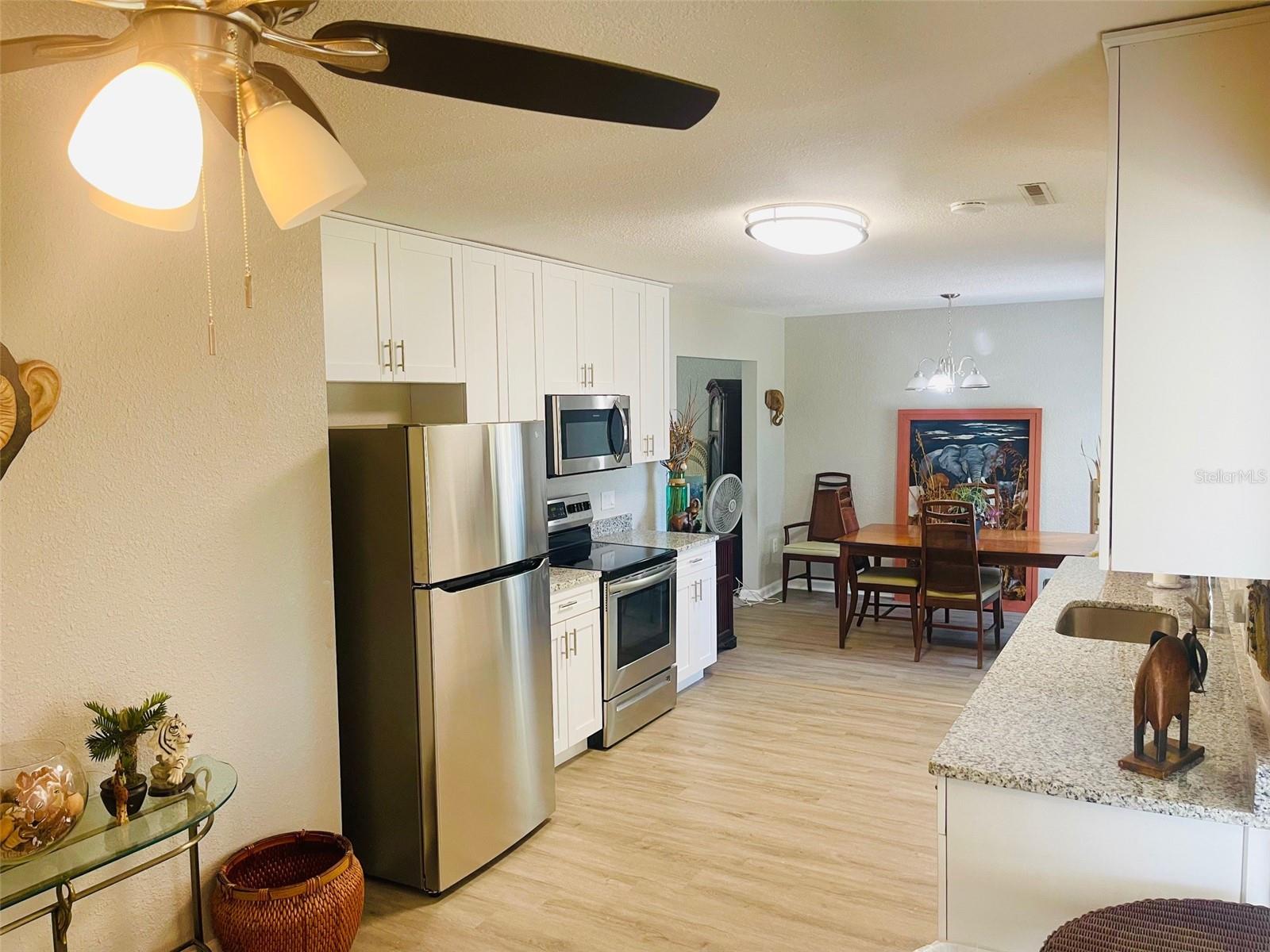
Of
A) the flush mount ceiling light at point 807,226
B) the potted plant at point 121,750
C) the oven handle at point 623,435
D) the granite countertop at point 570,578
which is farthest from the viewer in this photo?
the oven handle at point 623,435

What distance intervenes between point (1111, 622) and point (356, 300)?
311 cm

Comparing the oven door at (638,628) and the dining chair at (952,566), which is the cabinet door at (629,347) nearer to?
the oven door at (638,628)

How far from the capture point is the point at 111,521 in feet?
6.45

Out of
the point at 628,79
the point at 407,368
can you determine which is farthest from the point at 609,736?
the point at 628,79

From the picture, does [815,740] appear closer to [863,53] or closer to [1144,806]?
[1144,806]

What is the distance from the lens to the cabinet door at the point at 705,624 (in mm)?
5207

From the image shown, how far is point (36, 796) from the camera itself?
5.44ft

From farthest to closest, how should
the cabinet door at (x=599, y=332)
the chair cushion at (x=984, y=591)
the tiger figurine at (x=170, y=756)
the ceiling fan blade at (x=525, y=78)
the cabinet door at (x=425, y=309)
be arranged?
the chair cushion at (x=984, y=591), the cabinet door at (x=599, y=332), the cabinet door at (x=425, y=309), the tiger figurine at (x=170, y=756), the ceiling fan blade at (x=525, y=78)

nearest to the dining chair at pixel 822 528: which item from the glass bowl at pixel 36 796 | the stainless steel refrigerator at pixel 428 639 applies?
the stainless steel refrigerator at pixel 428 639

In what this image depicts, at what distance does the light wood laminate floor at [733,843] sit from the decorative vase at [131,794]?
1202 millimetres

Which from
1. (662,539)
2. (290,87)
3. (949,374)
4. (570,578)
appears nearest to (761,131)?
(290,87)

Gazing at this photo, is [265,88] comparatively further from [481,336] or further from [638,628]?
[638,628]

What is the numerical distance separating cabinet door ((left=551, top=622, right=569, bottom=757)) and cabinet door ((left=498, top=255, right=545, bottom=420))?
993mm

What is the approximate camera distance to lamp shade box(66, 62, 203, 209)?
99cm
